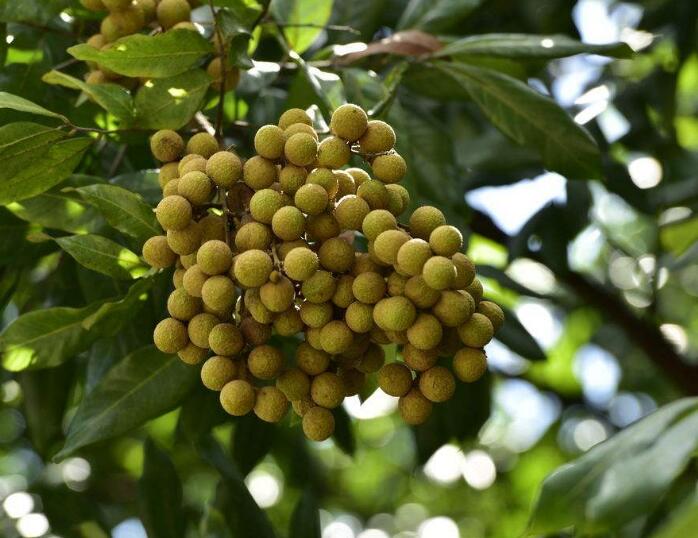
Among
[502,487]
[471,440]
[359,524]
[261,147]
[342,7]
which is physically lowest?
[359,524]

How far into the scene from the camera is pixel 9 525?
2092mm

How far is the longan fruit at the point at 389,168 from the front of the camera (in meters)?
1.00

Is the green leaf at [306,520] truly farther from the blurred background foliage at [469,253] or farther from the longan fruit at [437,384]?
the longan fruit at [437,384]

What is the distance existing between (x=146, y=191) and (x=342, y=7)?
0.69 meters

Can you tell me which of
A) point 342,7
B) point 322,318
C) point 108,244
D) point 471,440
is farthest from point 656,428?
point 342,7

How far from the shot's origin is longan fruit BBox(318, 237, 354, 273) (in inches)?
37.0

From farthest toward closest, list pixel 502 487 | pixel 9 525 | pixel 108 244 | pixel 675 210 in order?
1. pixel 502 487
2. pixel 675 210
3. pixel 9 525
4. pixel 108 244

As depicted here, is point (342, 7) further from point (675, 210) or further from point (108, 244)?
point (675, 210)

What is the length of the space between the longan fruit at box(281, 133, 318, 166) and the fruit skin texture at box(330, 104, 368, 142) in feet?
0.10

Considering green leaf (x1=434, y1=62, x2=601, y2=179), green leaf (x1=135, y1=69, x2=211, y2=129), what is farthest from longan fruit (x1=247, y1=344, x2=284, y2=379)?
green leaf (x1=434, y1=62, x2=601, y2=179)

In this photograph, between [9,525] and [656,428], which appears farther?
[9,525]

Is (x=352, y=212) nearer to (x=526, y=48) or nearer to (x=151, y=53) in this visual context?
(x=151, y=53)

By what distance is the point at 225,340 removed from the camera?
0.96 m

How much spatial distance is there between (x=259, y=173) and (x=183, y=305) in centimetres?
15
